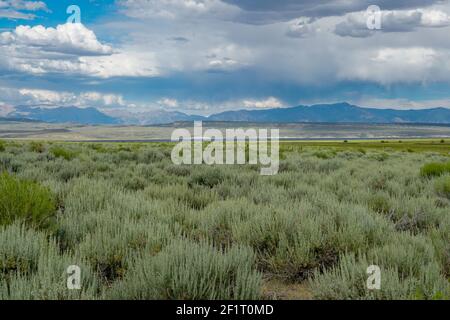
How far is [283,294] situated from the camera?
13.3 feet

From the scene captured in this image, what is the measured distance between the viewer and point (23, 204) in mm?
5617

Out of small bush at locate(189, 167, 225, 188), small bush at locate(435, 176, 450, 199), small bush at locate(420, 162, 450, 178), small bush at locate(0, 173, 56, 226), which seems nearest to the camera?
small bush at locate(0, 173, 56, 226)

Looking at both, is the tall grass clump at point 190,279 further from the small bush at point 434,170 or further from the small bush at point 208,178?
the small bush at point 434,170

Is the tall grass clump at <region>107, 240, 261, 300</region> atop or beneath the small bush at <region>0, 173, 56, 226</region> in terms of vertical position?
beneath

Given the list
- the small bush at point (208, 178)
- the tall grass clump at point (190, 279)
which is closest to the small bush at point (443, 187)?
the small bush at point (208, 178)

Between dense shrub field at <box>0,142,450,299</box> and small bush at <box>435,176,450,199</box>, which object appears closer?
dense shrub field at <box>0,142,450,299</box>

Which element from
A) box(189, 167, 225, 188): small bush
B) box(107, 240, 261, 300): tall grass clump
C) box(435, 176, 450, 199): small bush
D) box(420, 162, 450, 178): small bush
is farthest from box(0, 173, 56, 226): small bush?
box(420, 162, 450, 178): small bush

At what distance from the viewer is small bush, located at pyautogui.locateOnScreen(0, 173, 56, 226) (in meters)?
5.50

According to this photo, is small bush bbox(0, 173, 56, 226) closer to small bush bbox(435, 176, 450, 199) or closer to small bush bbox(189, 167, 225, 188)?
small bush bbox(189, 167, 225, 188)

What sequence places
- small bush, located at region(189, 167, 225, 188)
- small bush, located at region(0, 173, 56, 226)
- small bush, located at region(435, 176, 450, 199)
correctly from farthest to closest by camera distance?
small bush, located at region(189, 167, 225, 188) < small bush, located at region(435, 176, 450, 199) < small bush, located at region(0, 173, 56, 226)

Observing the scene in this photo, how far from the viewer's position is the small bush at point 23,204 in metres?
5.50

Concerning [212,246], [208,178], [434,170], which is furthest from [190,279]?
[434,170]

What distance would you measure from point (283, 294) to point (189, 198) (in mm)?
4807
